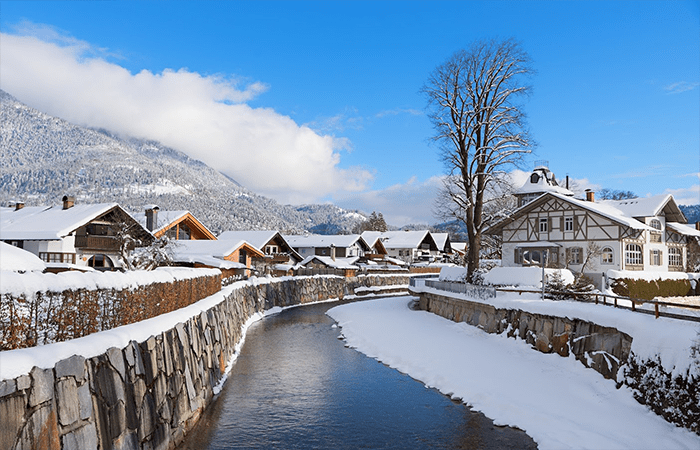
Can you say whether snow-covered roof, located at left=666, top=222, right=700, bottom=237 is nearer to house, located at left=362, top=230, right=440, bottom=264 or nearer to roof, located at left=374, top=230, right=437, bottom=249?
house, located at left=362, top=230, right=440, bottom=264

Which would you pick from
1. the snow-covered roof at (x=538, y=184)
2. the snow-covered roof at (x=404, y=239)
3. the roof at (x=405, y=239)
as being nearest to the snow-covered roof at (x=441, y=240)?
the roof at (x=405, y=239)

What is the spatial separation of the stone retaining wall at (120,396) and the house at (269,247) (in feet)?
147

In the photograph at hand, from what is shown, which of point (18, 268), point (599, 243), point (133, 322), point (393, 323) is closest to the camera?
point (133, 322)

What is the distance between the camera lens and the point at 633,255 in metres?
40.5

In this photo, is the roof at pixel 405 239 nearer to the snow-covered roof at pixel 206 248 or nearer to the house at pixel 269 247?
the house at pixel 269 247

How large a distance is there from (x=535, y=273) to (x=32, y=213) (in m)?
40.1

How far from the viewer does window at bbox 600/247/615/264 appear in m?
39.1

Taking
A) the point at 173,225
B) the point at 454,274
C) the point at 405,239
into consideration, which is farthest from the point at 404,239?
the point at 454,274

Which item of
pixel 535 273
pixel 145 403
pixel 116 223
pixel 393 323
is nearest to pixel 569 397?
pixel 145 403

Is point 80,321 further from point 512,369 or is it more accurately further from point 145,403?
point 512,369

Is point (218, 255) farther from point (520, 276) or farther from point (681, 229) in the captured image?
point (681, 229)

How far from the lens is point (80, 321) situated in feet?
26.5

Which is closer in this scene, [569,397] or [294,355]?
[569,397]

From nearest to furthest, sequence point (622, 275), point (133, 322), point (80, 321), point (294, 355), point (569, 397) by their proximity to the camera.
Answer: point (80, 321) < point (133, 322) < point (569, 397) < point (294, 355) < point (622, 275)
